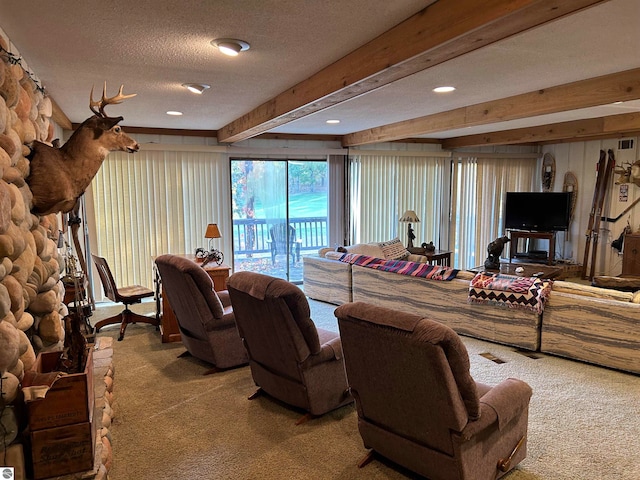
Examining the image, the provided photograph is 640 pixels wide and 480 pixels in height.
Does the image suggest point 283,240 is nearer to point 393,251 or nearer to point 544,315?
point 393,251

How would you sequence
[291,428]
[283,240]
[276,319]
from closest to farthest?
[276,319] < [291,428] < [283,240]

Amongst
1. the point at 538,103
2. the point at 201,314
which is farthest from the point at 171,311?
the point at 538,103

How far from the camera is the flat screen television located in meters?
7.45

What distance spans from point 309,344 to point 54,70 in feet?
7.76

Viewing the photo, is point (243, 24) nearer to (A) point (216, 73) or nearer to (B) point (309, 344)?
(A) point (216, 73)

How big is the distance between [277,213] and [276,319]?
434 cm

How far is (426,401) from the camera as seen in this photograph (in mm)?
2006

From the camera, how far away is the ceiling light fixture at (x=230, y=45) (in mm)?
2300

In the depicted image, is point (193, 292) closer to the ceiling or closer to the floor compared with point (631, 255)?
closer to the ceiling

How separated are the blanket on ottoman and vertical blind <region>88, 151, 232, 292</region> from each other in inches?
146

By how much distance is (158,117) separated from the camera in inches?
193

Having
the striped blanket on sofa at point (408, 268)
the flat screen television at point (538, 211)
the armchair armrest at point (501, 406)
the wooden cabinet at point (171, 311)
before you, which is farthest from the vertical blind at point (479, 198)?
the armchair armrest at point (501, 406)

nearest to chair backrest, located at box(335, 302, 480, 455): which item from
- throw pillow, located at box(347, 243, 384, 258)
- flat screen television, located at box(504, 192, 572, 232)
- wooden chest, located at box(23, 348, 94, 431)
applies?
wooden chest, located at box(23, 348, 94, 431)

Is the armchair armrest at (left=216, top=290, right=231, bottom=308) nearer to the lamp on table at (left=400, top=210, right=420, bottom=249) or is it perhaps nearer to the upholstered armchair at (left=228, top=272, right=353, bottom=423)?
the upholstered armchair at (left=228, top=272, right=353, bottom=423)
